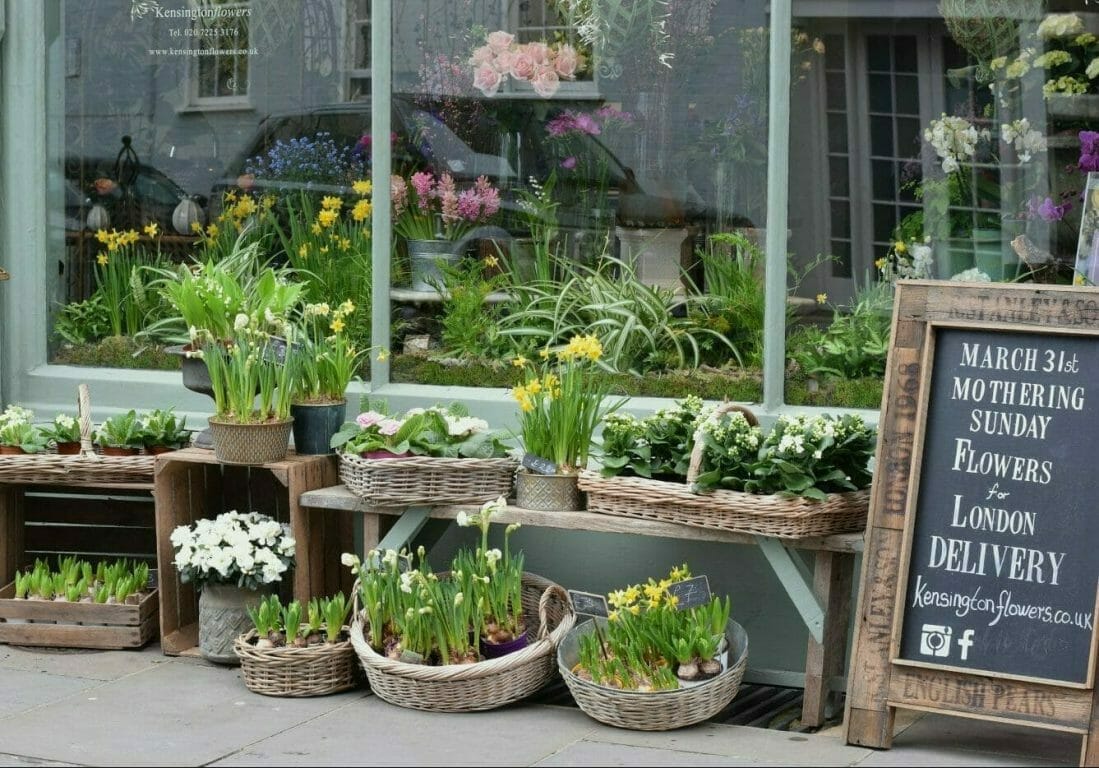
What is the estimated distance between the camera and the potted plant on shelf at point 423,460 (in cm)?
543

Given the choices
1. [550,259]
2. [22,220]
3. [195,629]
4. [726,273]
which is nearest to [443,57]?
[550,259]

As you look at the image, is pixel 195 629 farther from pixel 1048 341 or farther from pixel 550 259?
pixel 1048 341

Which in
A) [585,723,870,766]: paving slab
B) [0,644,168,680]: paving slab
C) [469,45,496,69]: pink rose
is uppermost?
[469,45,496,69]: pink rose

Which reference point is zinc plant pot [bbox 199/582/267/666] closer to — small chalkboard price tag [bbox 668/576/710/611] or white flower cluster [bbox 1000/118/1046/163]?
small chalkboard price tag [bbox 668/576/710/611]

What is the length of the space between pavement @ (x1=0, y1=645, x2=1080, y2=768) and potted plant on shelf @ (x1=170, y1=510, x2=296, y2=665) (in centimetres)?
24

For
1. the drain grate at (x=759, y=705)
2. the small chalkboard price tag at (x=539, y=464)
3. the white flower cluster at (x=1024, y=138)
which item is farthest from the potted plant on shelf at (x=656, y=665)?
the white flower cluster at (x=1024, y=138)

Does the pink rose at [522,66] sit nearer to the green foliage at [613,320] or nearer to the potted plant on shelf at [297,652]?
the green foliage at [613,320]

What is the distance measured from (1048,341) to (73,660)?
3507 mm

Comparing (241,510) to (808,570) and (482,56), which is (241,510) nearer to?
(482,56)

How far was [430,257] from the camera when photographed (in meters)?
6.38

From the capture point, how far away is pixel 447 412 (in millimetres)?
5793

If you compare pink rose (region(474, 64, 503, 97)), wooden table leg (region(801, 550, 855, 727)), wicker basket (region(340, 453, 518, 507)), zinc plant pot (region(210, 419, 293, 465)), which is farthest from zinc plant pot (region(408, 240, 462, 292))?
wooden table leg (region(801, 550, 855, 727))

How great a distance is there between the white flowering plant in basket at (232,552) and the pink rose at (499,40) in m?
1.97

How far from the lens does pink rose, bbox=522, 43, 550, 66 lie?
6.22m
